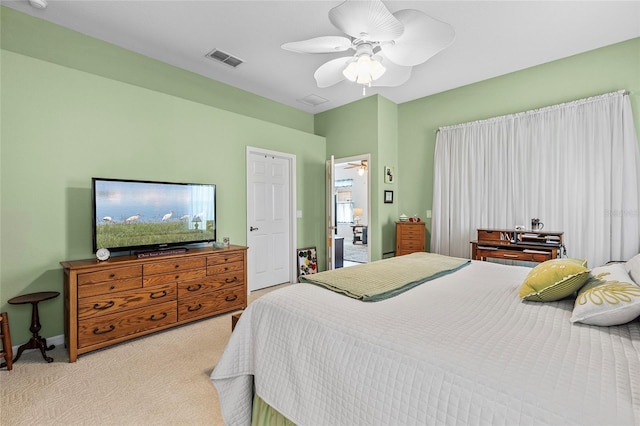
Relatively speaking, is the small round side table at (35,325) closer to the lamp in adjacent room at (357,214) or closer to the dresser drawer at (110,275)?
the dresser drawer at (110,275)

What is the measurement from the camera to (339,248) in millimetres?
5738

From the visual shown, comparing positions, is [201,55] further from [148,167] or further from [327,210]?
[327,210]

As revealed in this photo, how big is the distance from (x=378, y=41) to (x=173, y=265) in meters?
2.65

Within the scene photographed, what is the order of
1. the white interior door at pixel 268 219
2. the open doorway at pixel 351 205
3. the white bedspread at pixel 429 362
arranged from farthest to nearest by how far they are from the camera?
the open doorway at pixel 351 205
the white interior door at pixel 268 219
the white bedspread at pixel 429 362

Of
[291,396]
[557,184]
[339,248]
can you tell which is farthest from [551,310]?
[339,248]

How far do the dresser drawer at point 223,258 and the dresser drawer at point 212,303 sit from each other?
32 centimetres

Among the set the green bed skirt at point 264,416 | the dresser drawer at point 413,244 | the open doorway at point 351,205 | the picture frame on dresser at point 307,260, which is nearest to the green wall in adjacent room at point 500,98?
the dresser drawer at point 413,244

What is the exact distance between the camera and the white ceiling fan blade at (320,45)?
82.4 inches

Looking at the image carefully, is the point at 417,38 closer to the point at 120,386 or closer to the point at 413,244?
the point at 413,244

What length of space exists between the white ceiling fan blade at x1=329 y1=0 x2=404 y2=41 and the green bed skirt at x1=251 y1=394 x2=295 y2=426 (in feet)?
7.24

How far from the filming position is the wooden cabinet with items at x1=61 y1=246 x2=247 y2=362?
232cm

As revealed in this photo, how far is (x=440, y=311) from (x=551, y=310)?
0.55m

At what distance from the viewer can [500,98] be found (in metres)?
3.86

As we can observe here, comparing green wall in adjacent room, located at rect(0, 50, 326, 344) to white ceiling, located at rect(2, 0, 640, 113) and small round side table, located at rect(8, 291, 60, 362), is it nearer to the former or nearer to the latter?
small round side table, located at rect(8, 291, 60, 362)
